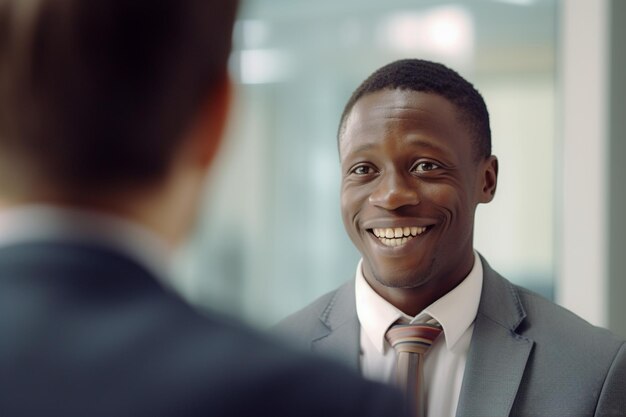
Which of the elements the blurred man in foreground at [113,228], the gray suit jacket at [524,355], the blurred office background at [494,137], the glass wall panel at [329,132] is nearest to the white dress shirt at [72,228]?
the blurred man in foreground at [113,228]

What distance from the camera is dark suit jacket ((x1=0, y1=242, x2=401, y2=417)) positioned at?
0.29m

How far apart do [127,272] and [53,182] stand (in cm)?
4

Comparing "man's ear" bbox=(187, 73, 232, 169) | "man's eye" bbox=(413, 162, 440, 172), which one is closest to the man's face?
"man's eye" bbox=(413, 162, 440, 172)

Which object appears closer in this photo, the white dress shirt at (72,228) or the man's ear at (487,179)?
the white dress shirt at (72,228)

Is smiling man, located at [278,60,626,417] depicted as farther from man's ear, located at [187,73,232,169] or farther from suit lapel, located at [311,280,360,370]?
man's ear, located at [187,73,232,169]

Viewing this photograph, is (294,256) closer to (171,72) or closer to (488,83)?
(488,83)

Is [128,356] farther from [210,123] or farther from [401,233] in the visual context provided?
[401,233]

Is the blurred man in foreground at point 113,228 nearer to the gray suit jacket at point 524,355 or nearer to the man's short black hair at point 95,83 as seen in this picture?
the man's short black hair at point 95,83

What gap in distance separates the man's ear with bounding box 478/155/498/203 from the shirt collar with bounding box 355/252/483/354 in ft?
0.23

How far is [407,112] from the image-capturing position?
0.69 meters

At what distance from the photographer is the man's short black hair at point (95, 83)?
0.98 ft

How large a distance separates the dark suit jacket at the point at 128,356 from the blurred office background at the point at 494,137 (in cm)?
115

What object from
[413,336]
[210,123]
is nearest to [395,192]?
[413,336]

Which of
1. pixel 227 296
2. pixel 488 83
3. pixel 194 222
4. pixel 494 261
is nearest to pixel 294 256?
pixel 227 296
